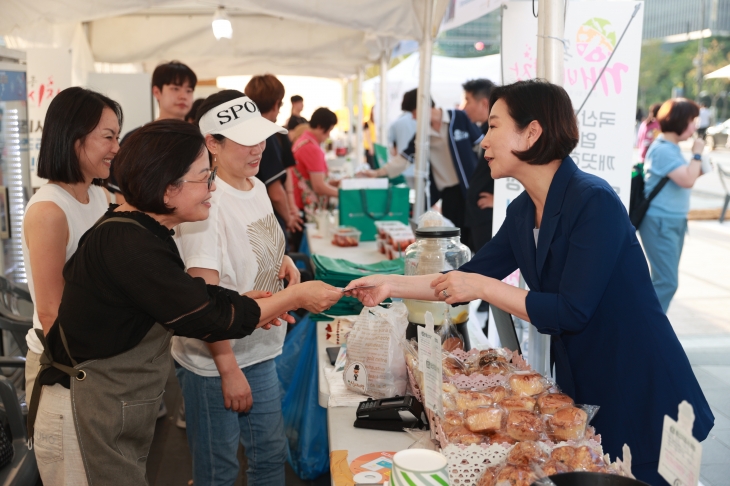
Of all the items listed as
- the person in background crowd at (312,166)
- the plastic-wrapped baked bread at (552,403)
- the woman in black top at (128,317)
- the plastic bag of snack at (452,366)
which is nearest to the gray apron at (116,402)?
the woman in black top at (128,317)

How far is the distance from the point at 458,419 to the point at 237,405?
2.95 ft

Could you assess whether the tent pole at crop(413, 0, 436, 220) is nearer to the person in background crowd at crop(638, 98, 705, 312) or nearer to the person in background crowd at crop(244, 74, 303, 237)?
the person in background crowd at crop(244, 74, 303, 237)

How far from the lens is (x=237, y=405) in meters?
2.24

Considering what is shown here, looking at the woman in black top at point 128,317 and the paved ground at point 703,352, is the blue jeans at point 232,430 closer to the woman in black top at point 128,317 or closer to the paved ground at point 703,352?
the woman in black top at point 128,317

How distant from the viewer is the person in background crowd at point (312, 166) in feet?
20.5

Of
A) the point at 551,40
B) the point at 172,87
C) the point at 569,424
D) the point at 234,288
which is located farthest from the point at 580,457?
the point at 172,87

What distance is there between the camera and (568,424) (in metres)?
1.56

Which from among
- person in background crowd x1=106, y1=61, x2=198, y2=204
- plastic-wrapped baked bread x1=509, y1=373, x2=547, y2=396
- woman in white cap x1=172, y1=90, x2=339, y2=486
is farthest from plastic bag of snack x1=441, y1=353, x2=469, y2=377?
person in background crowd x1=106, y1=61, x2=198, y2=204

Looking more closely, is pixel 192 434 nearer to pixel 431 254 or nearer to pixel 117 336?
pixel 117 336

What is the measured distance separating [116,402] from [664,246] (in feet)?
15.6

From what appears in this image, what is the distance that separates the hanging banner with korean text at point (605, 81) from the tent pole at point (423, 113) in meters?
1.88

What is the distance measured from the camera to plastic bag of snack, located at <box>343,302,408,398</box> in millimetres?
2061

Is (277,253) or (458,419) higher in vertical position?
(277,253)

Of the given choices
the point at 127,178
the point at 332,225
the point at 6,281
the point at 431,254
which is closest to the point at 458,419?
the point at 127,178
